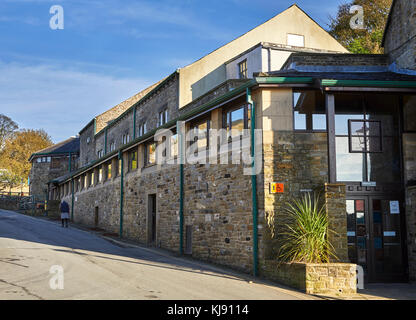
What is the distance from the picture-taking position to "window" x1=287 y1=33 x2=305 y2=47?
2403 centimetres

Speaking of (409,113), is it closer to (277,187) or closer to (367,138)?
(367,138)

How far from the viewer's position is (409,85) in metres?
11.3

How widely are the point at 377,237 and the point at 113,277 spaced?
7.20 meters

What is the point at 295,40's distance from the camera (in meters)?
24.2

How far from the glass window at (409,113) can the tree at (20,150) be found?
2095 inches

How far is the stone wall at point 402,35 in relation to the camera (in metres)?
14.0

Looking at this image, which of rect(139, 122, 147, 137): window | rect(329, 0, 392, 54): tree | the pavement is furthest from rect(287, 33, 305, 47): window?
the pavement

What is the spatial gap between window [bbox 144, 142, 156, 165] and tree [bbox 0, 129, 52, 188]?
138ft

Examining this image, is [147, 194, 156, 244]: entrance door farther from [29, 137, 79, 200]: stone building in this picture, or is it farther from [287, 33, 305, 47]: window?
[29, 137, 79, 200]: stone building

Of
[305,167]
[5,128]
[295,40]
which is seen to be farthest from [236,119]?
[5,128]
